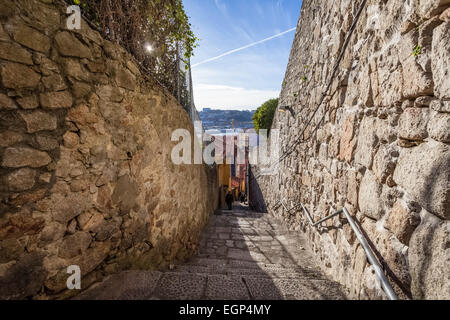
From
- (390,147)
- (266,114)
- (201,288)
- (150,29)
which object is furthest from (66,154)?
(266,114)

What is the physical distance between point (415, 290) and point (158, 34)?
114 inches

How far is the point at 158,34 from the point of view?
234 cm

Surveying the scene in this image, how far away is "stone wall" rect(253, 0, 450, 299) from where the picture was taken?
2.99 feet

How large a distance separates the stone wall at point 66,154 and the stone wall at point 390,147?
1.84 m

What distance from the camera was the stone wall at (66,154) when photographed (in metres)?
1.14

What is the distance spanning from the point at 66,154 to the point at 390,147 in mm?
2001

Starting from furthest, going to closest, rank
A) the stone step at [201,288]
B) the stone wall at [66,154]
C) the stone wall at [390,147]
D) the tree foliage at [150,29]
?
the tree foliage at [150,29] → the stone step at [201,288] → the stone wall at [66,154] → the stone wall at [390,147]

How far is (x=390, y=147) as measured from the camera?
1255mm

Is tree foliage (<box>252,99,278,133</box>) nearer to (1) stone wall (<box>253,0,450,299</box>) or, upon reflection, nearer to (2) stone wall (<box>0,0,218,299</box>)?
(1) stone wall (<box>253,0,450,299</box>)

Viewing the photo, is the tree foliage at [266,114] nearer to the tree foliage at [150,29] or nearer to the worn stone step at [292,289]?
the tree foliage at [150,29]

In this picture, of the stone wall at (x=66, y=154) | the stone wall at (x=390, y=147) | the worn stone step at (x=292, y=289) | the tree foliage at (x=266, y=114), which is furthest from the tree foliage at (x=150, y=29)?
the tree foliage at (x=266, y=114)

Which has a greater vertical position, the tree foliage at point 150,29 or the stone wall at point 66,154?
the tree foliage at point 150,29
